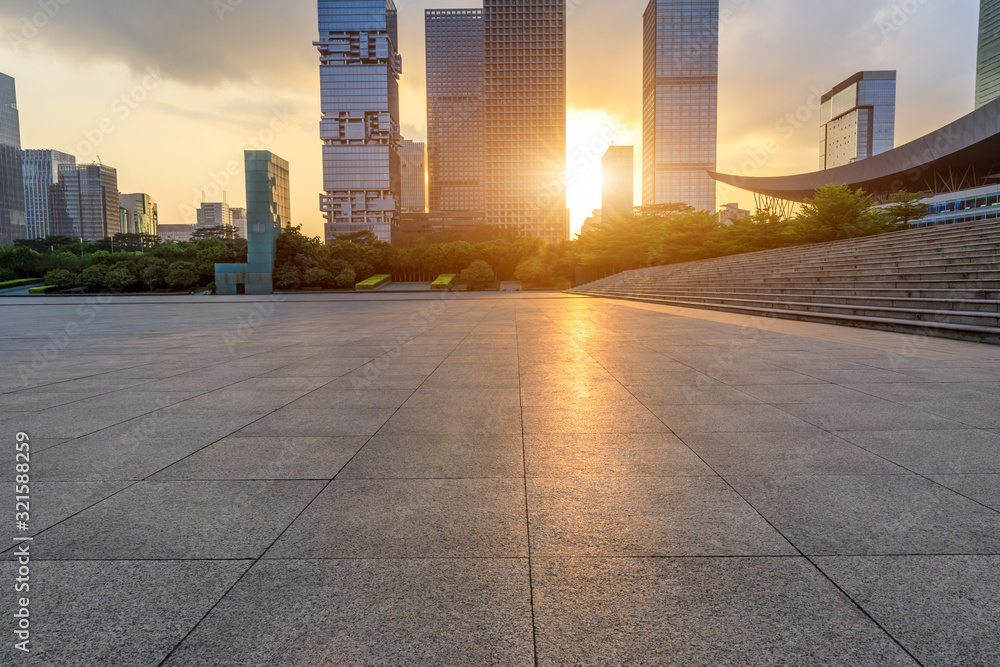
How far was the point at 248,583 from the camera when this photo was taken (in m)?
2.49

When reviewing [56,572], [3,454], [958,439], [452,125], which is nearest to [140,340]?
[3,454]

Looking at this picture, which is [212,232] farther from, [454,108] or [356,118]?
[454,108]

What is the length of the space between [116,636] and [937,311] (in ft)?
50.5

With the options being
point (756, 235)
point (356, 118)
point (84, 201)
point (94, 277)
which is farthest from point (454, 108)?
point (756, 235)

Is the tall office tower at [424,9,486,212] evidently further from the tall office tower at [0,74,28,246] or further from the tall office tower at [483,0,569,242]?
the tall office tower at [0,74,28,246]

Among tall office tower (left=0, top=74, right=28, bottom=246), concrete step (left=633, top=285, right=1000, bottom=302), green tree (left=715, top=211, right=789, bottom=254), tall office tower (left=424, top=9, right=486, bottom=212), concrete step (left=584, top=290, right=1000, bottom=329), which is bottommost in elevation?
concrete step (left=584, top=290, right=1000, bottom=329)

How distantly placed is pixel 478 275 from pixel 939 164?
50.8m

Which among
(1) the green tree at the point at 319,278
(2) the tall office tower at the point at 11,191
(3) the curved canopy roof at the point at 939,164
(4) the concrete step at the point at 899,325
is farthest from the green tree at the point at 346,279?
(2) the tall office tower at the point at 11,191

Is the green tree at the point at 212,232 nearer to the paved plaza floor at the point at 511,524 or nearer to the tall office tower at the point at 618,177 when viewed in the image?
the tall office tower at the point at 618,177

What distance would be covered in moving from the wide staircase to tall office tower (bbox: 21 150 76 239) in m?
201

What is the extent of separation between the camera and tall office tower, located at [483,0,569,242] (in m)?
152

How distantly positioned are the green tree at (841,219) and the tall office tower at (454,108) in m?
154

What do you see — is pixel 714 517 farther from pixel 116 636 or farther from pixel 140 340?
pixel 140 340

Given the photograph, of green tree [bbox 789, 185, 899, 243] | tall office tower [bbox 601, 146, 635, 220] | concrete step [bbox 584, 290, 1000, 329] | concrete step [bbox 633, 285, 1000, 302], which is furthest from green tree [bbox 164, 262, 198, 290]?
tall office tower [bbox 601, 146, 635, 220]
